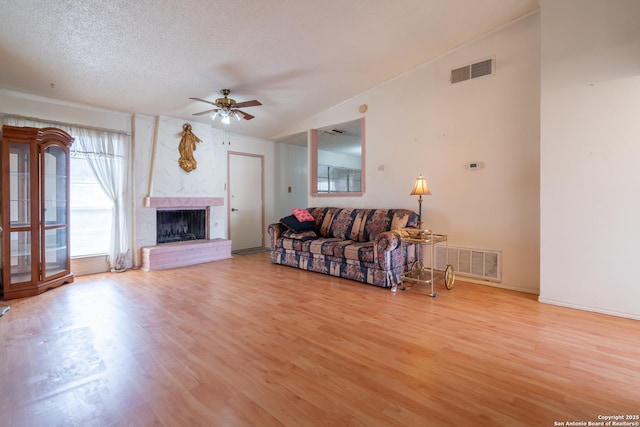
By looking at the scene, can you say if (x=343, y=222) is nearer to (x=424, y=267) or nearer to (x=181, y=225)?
(x=424, y=267)

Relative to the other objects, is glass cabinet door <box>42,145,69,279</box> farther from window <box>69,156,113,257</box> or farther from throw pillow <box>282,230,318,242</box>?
throw pillow <box>282,230,318,242</box>

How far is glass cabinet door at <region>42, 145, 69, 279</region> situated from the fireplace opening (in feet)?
4.48

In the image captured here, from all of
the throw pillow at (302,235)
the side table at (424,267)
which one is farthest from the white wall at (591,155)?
the throw pillow at (302,235)

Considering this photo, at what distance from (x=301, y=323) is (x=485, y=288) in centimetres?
249

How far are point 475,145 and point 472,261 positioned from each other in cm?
155

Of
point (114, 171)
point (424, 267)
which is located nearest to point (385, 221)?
point (424, 267)

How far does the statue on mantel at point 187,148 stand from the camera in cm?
523

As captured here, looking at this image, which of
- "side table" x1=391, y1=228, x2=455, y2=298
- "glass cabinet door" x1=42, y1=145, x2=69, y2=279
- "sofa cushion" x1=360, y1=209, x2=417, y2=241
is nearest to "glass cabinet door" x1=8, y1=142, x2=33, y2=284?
"glass cabinet door" x1=42, y1=145, x2=69, y2=279

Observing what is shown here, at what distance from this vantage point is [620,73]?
2678 mm

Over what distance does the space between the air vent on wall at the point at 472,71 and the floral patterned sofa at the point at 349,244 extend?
194cm

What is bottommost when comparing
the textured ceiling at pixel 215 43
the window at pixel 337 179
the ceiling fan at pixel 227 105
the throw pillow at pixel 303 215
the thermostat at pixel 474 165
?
the throw pillow at pixel 303 215

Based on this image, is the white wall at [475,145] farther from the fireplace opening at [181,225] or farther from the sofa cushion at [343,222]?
the fireplace opening at [181,225]

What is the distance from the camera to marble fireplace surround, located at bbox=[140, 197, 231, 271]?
473 centimetres

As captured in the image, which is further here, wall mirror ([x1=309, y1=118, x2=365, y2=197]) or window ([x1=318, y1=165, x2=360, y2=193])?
window ([x1=318, y1=165, x2=360, y2=193])
